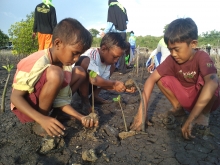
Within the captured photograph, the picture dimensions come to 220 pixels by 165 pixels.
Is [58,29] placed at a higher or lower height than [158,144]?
higher

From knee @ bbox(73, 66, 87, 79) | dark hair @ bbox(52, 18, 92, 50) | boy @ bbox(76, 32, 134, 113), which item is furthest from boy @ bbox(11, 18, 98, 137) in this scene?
boy @ bbox(76, 32, 134, 113)

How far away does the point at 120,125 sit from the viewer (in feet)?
6.45

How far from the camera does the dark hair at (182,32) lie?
184 cm

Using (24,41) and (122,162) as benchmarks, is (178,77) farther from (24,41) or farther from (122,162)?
(24,41)

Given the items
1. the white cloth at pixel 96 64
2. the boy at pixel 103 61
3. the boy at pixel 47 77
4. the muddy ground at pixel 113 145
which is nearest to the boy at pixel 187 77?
the muddy ground at pixel 113 145

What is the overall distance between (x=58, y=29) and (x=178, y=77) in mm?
1267

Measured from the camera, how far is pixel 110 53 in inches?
92.0

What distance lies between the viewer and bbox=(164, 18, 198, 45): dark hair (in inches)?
72.5

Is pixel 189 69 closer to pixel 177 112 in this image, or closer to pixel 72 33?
pixel 177 112

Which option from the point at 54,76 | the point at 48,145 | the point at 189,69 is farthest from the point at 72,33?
the point at 189,69

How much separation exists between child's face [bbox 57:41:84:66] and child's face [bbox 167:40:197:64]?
2.80 ft

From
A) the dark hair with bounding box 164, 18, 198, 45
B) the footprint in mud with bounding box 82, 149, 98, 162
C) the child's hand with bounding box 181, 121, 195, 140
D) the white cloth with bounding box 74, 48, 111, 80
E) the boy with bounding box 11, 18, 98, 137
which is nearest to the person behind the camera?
the footprint in mud with bounding box 82, 149, 98, 162

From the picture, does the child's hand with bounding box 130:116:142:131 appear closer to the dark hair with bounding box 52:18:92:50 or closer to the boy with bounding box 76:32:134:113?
the boy with bounding box 76:32:134:113

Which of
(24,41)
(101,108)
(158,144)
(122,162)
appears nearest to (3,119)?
(101,108)
